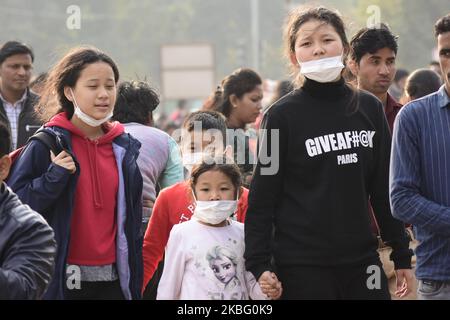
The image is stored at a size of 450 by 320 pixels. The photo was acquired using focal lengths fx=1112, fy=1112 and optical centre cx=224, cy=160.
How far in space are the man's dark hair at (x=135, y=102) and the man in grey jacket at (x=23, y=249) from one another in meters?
3.03

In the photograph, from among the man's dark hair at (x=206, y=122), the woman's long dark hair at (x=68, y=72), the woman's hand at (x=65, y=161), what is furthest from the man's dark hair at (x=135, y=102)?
the woman's hand at (x=65, y=161)

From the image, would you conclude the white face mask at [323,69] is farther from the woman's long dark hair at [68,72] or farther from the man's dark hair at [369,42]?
the man's dark hair at [369,42]

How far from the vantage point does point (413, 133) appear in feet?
17.4

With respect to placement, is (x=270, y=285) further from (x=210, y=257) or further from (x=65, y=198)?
(x=65, y=198)

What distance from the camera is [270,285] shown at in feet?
16.3

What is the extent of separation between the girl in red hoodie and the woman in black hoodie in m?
0.83

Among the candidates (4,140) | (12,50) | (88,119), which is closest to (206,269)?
(88,119)

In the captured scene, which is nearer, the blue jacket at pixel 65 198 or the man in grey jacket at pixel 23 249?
the man in grey jacket at pixel 23 249

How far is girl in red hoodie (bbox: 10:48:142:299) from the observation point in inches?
215

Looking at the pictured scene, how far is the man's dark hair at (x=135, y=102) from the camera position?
7285 millimetres

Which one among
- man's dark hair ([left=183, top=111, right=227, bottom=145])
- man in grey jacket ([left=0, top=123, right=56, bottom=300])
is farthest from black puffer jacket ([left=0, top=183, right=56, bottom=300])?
man's dark hair ([left=183, top=111, right=227, bottom=145])

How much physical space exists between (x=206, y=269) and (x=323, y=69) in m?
1.16

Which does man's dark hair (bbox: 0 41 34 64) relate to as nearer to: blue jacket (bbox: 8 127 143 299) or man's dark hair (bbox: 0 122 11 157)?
blue jacket (bbox: 8 127 143 299)
